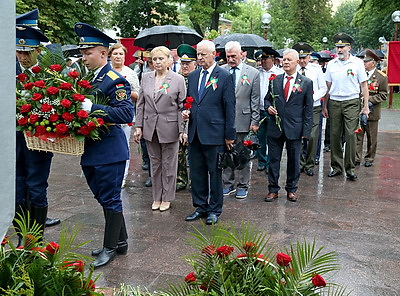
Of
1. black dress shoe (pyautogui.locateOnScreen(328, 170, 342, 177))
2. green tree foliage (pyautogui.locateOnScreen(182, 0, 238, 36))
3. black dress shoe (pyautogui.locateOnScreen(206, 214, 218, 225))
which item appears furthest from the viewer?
green tree foliage (pyautogui.locateOnScreen(182, 0, 238, 36))

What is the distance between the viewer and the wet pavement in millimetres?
4645

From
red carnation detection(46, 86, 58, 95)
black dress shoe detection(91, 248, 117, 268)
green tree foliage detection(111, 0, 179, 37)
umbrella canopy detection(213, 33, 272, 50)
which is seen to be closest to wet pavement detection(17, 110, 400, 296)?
black dress shoe detection(91, 248, 117, 268)

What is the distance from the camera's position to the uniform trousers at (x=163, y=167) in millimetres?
6688

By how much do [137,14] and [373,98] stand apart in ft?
74.2

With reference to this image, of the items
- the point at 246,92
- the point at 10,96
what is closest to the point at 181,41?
the point at 246,92

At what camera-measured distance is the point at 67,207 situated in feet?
22.4

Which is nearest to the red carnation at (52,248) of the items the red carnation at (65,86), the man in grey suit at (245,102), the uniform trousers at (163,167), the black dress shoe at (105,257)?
the red carnation at (65,86)

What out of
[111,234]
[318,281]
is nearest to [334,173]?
[111,234]

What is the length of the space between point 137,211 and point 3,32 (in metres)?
5.67

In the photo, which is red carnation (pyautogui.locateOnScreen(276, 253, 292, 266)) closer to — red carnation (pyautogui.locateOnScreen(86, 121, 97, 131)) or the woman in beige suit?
red carnation (pyautogui.locateOnScreen(86, 121, 97, 131))

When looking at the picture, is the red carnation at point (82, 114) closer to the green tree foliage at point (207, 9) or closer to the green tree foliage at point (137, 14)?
the green tree foliage at point (137, 14)

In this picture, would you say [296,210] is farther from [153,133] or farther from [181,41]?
[181,41]

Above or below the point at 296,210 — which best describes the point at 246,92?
above

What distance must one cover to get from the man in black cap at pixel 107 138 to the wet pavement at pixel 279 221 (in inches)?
17.3
